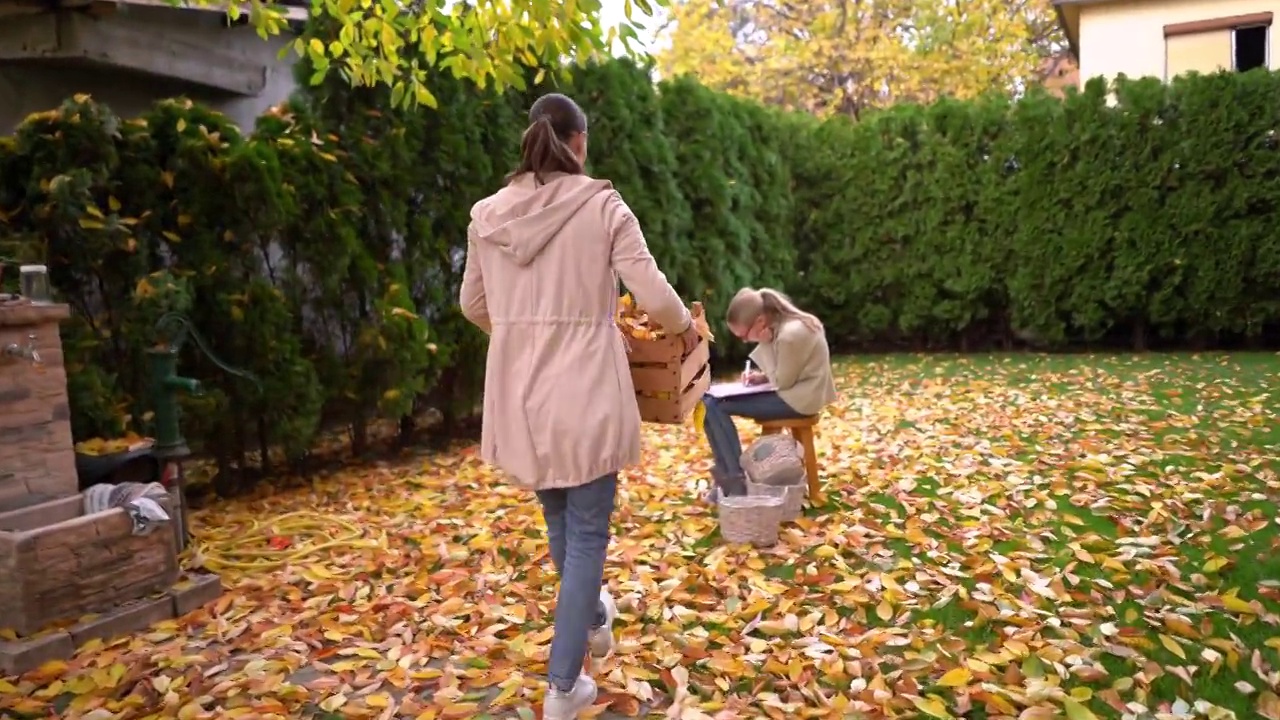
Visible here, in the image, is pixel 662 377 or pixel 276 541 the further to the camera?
pixel 276 541

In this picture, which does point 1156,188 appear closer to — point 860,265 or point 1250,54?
point 860,265

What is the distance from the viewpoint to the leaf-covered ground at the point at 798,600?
2918mm

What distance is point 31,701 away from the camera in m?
2.99

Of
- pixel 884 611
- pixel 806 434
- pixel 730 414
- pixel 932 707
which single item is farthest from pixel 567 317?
pixel 806 434

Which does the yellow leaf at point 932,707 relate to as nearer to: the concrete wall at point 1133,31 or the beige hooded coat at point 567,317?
the beige hooded coat at point 567,317

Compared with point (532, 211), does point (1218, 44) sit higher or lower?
higher

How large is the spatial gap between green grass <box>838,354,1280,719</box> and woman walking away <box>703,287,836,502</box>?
2.41ft

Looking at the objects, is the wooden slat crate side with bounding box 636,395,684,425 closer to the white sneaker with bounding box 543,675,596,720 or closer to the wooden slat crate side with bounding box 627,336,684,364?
the wooden slat crate side with bounding box 627,336,684,364

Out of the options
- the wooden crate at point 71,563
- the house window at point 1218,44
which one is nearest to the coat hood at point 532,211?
the wooden crate at point 71,563

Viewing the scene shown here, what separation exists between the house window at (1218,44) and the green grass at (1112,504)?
7586 mm

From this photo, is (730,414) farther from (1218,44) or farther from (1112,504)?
(1218,44)

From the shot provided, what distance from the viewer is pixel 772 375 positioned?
471 centimetres

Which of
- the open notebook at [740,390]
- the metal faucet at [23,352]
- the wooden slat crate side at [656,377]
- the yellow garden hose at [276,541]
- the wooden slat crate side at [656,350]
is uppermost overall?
the metal faucet at [23,352]

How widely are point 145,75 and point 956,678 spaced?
747 cm
